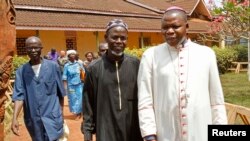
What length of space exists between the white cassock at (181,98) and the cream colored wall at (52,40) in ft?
48.9

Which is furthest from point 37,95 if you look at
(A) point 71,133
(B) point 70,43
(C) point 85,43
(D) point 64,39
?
(C) point 85,43

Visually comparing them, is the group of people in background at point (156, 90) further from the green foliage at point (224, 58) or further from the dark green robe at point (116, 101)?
the green foliage at point (224, 58)

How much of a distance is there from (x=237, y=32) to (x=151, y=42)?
14.7 meters

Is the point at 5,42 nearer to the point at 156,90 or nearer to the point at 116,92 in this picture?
the point at 116,92

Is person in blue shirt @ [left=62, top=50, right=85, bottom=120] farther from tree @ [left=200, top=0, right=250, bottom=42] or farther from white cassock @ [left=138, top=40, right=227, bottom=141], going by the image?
white cassock @ [left=138, top=40, right=227, bottom=141]

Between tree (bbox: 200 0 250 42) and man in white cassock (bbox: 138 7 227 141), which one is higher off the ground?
tree (bbox: 200 0 250 42)

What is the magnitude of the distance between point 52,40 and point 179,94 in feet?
50.9

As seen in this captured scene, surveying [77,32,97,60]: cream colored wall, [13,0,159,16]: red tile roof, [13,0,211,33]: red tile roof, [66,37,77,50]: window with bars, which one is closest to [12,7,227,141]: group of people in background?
[13,0,211,33]: red tile roof

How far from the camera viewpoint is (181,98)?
2697mm

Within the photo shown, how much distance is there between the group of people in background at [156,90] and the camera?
8.85 feet

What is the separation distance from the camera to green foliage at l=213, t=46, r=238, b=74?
21.6 meters

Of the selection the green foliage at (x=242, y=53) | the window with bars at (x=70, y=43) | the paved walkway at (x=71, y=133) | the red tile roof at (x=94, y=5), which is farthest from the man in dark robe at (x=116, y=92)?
the green foliage at (x=242, y=53)

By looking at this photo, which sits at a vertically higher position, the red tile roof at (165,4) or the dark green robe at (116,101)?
the red tile roof at (165,4)

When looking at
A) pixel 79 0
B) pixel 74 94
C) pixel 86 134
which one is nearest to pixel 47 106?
pixel 86 134
